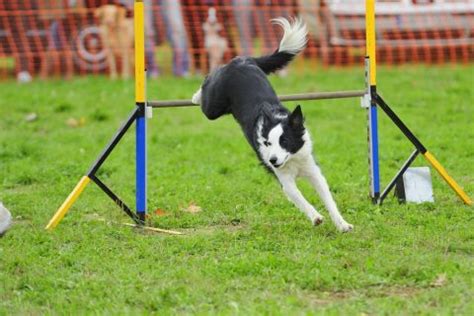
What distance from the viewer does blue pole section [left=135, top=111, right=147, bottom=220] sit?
6637 mm

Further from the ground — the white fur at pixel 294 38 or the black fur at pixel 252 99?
the white fur at pixel 294 38

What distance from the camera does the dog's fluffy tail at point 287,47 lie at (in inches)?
269

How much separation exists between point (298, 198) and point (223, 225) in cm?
69

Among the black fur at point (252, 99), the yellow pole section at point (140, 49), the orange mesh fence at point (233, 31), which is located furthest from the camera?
the orange mesh fence at point (233, 31)

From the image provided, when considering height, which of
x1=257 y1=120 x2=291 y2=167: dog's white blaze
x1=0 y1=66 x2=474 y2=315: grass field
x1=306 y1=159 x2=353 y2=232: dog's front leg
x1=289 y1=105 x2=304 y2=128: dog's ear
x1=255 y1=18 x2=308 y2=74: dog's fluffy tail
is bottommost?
x1=0 y1=66 x2=474 y2=315: grass field

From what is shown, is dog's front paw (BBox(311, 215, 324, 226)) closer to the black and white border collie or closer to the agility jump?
the black and white border collie

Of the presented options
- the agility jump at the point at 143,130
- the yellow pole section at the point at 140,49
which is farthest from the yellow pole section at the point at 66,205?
the yellow pole section at the point at 140,49

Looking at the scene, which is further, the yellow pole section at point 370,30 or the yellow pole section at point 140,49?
the yellow pole section at point 370,30

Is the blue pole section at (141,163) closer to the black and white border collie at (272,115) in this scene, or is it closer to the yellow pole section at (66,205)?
the yellow pole section at (66,205)

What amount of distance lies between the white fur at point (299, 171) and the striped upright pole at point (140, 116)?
937 mm

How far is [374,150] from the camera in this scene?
6973mm

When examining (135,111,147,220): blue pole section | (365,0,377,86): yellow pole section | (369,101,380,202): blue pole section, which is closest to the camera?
(135,111,147,220): blue pole section

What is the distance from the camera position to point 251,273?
523cm

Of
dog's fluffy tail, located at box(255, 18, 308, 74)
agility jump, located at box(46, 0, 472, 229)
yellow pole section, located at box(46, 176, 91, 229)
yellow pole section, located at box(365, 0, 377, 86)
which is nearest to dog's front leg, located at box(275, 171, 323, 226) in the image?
agility jump, located at box(46, 0, 472, 229)
